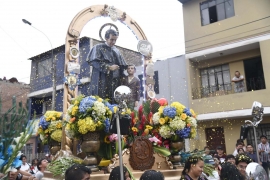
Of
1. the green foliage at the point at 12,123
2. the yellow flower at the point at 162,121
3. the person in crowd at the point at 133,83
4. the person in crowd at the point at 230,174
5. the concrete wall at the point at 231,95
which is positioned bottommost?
the person in crowd at the point at 230,174

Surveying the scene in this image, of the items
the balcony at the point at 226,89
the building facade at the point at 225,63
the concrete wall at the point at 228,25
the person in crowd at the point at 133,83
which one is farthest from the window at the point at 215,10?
the person in crowd at the point at 133,83

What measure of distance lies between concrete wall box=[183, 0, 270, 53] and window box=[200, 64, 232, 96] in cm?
126

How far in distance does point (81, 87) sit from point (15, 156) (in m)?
4.38

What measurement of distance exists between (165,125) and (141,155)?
2.13 ft

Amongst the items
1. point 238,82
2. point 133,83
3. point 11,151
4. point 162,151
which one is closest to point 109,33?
point 133,83

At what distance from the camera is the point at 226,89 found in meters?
13.0

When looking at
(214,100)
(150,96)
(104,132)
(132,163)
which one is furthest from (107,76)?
(214,100)

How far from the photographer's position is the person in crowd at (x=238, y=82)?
40.4ft

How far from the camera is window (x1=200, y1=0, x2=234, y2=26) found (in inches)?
515

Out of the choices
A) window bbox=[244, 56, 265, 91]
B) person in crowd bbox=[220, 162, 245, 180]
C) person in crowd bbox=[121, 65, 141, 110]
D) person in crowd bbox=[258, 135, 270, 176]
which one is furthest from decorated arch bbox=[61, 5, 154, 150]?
window bbox=[244, 56, 265, 91]

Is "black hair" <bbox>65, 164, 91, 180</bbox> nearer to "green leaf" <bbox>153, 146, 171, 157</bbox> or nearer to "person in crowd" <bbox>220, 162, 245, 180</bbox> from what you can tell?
"person in crowd" <bbox>220, 162, 245, 180</bbox>

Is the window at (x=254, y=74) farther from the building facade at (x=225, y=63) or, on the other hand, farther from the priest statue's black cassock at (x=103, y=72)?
the priest statue's black cassock at (x=103, y=72)

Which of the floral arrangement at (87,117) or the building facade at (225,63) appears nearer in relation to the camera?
the floral arrangement at (87,117)

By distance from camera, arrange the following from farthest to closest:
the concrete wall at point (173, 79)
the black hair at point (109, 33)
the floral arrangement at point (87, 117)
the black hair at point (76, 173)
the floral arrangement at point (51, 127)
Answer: the concrete wall at point (173, 79), the black hair at point (109, 33), the floral arrangement at point (51, 127), the floral arrangement at point (87, 117), the black hair at point (76, 173)
